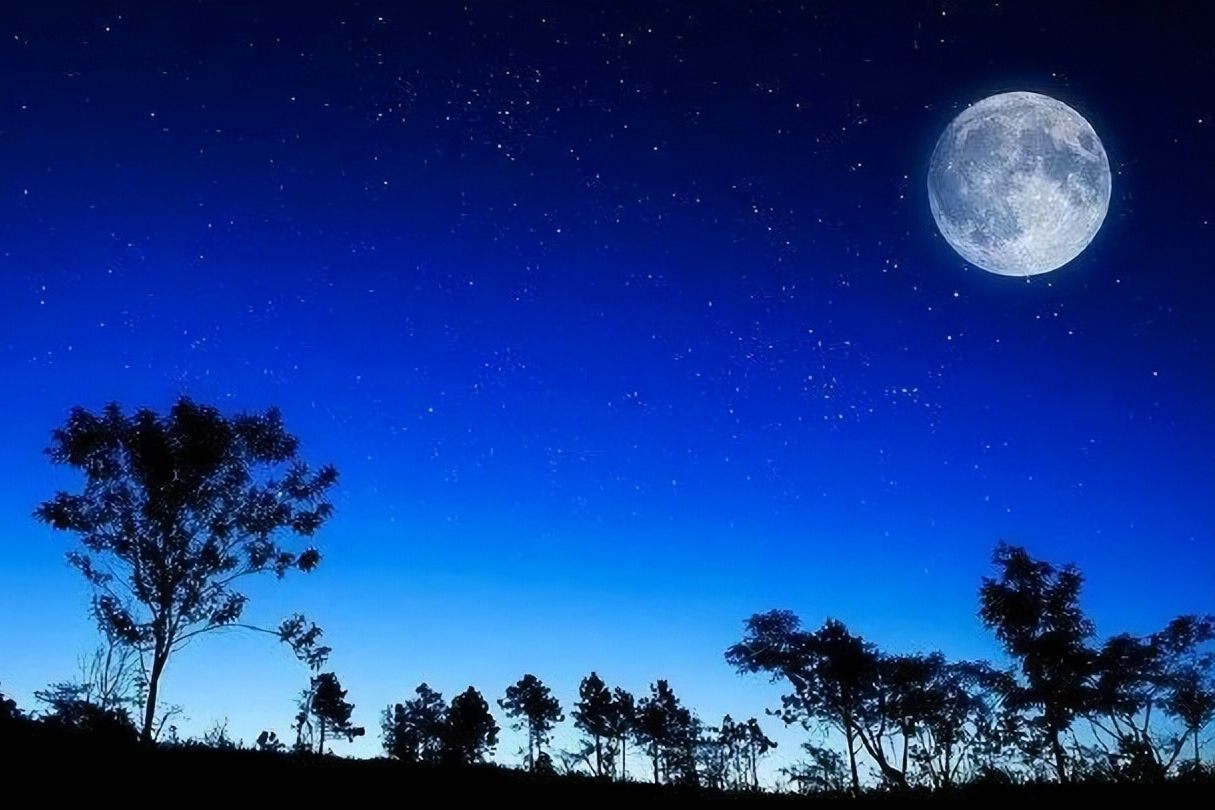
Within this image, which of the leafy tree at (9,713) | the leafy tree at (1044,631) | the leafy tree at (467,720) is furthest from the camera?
the leafy tree at (467,720)

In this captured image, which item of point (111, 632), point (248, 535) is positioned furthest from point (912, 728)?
point (111, 632)

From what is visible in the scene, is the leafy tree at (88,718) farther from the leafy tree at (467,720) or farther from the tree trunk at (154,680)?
the leafy tree at (467,720)

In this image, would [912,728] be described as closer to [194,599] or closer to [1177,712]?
[1177,712]

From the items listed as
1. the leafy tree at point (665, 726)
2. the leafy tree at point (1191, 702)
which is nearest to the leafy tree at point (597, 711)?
the leafy tree at point (665, 726)

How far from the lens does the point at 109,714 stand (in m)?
20.0

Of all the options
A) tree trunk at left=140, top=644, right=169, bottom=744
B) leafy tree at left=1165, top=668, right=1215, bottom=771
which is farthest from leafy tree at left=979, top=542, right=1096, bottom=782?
tree trunk at left=140, top=644, right=169, bottom=744

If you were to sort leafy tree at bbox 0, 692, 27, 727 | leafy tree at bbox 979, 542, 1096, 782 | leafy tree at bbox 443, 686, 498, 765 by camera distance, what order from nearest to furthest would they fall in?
leafy tree at bbox 0, 692, 27, 727
leafy tree at bbox 979, 542, 1096, 782
leafy tree at bbox 443, 686, 498, 765

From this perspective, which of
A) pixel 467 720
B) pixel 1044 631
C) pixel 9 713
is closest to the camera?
pixel 9 713

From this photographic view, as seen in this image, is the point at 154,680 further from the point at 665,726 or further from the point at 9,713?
the point at 665,726

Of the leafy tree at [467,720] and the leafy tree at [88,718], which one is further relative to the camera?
the leafy tree at [467,720]

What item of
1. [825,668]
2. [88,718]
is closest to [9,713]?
[88,718]

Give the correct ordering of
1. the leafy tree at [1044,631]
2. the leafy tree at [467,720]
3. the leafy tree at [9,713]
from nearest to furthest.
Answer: the leafy tree at [9,713] → the leafy tree at [1044,631] → the leafy tree at [467,720]

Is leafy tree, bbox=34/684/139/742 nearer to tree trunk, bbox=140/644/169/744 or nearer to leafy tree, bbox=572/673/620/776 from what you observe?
tree trunk, bbox=140/644/169/744

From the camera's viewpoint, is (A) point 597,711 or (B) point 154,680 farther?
(A) point 597,711
